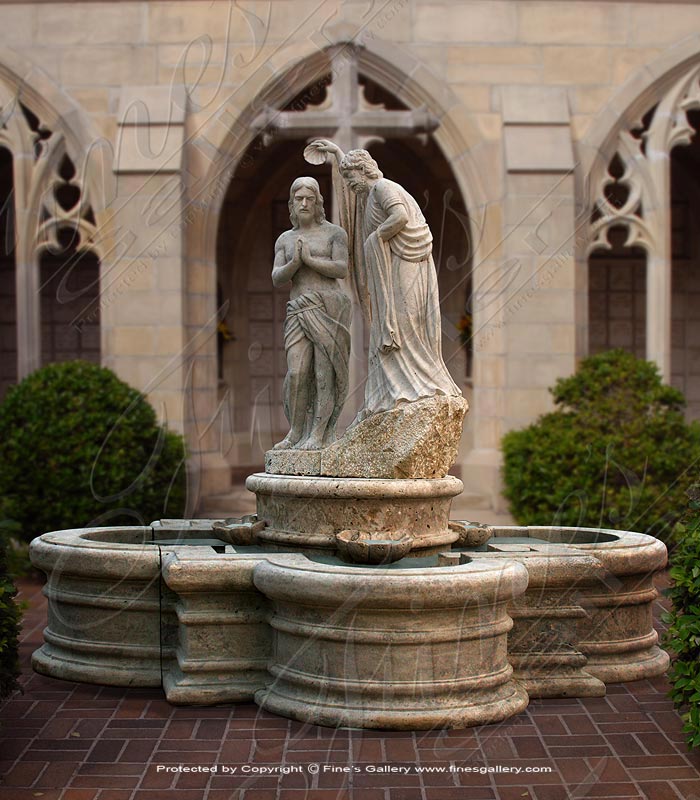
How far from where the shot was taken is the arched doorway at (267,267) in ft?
46.5

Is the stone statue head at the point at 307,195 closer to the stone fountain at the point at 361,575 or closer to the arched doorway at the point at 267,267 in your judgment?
the stone fountain at the point at 361,575

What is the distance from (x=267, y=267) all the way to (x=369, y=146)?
3.65 metres

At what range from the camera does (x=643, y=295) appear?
49.5 ft

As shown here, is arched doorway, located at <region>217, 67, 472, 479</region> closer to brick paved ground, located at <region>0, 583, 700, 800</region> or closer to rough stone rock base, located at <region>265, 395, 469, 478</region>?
rough stone rock base, located at <region>265, 395, 469, 478</region>

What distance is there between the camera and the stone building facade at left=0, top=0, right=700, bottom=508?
11.3 metres

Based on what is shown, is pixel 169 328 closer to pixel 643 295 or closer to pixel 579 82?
pixel 579 82

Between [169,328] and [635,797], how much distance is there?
26.5 feet

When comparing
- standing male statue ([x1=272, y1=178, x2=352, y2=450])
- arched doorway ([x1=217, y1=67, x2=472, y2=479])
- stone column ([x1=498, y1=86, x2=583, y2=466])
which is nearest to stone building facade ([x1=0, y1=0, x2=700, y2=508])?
stone column ([x1=498, y1=86, x2=583, y2=466])

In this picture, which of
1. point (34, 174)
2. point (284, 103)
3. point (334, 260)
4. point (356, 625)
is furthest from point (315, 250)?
point (34, 174)

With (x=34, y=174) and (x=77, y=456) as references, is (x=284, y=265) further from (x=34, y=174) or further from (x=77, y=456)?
(x=34, y=174)

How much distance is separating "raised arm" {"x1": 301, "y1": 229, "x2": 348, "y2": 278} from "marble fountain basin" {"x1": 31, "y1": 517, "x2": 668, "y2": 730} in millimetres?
1591

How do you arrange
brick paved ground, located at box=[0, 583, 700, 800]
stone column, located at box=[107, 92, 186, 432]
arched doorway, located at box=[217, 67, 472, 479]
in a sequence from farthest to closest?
arched doorway, located at box=[217, 67, 472, 479], stone column, located at box=[107, 92, 186, 432], brick paved ground, located at box=[0, 583, 700, 800]

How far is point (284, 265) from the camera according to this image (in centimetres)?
649

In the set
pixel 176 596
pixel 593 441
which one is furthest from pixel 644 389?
pixel 176 596
